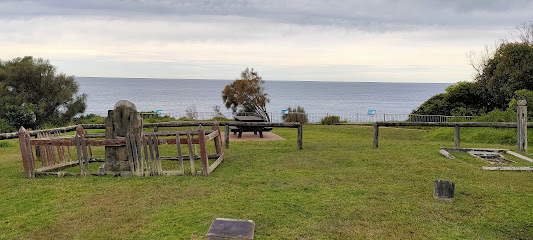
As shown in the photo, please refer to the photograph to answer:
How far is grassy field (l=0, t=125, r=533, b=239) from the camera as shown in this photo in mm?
4961

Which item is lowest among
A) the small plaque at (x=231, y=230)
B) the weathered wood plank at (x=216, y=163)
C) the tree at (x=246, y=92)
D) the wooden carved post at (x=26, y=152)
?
the weathered wood plank at (x=216, y=163)

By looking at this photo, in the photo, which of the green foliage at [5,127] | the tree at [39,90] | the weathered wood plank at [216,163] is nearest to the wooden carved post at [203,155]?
the weathered wood plank at [216,163]

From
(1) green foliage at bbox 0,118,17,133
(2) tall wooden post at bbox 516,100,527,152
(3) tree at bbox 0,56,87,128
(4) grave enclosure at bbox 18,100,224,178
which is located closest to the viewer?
(4) grave enclosure at bbox 18,100,224,178

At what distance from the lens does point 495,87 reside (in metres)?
24.8

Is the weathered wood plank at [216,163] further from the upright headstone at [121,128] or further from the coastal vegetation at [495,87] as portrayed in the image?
the coastal vegetation at [495,87]

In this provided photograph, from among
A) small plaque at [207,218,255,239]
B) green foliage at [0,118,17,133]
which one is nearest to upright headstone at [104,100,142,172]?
small plaque at [207,218,255,239]

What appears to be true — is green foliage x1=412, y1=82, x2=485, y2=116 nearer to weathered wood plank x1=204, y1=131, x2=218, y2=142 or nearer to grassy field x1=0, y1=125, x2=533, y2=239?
grassy field x1=0, y1=125, x2=533, y2=239

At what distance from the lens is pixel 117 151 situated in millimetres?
8289

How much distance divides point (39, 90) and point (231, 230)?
3054 cm

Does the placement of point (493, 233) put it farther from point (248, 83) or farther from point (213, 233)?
point (248, 83)

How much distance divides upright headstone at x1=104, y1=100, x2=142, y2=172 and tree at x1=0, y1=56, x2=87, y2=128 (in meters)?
21.3

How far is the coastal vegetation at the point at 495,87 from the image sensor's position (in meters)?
22.2

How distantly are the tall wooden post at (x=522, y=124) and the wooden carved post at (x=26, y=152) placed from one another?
12.7 meters

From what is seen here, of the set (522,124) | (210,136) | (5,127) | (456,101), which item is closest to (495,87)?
(456,101)
